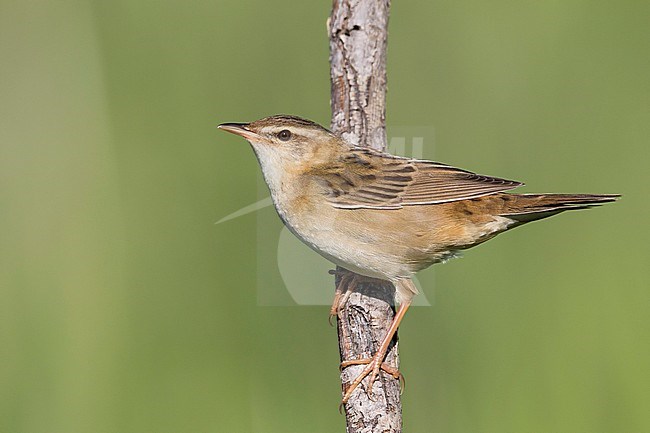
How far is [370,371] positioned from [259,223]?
2.01 m

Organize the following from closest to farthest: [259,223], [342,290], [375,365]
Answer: [375,365], [342,290], [259,223]

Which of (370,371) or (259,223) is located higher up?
(259,223)

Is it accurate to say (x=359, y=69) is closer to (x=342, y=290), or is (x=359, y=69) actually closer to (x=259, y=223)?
(x=342, y=290)

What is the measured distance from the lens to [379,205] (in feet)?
13.7

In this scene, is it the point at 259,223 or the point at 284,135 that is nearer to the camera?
the point at 284,135

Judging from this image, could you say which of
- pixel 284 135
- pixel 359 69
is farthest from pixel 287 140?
pixel 359 69

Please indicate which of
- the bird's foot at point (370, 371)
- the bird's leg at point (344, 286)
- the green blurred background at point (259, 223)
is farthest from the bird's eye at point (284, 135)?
the bird's foot at point (370, 371)

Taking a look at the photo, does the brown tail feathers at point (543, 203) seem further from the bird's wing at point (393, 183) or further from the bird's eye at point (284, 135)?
the bird's eye at point (284, 135)

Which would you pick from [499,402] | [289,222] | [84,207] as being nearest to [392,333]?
[289,222]

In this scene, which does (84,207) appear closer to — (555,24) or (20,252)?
(20,252)

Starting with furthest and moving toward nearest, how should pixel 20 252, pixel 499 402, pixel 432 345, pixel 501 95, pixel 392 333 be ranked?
pixel 501 95 < pixel 20 252 < pixel 432 345 < pixel 499 402 < pixel 392 333

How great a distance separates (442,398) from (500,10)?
3.56 metres

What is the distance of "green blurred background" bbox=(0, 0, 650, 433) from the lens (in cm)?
495

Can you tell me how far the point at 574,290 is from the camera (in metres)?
5.44
